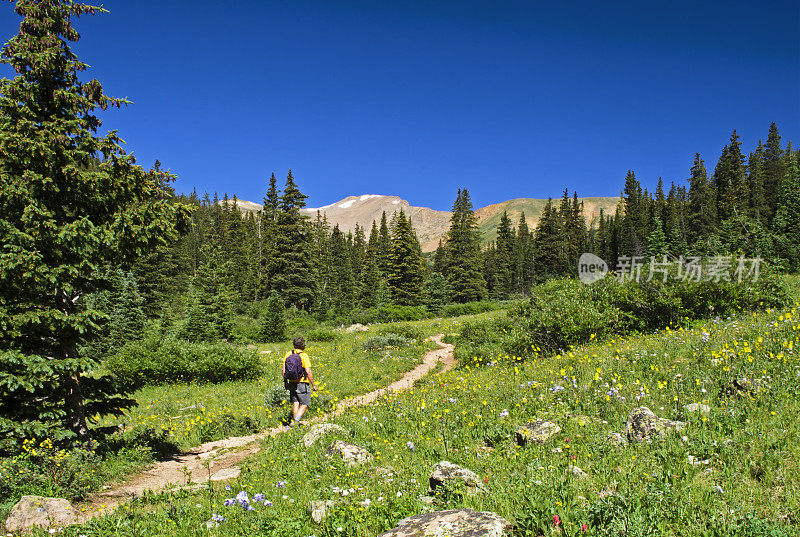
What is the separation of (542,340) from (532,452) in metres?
9.66

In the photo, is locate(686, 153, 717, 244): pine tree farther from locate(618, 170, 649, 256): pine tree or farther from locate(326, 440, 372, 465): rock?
locate(326, 440, 372, 465): rock

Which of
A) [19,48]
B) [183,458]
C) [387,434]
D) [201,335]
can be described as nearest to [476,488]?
[387,434]

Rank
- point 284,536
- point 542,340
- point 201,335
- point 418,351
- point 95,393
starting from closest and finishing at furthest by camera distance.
Answer: point 284,536 → point 95,393 → point 542,340 → point 418,351 → point 201,335

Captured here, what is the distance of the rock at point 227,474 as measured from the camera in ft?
22.5

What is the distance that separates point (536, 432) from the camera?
6.28 metres

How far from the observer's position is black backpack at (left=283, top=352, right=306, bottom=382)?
33.7 ft

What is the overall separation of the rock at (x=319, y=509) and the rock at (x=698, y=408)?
5.10m

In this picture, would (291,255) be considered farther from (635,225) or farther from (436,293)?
(635,225)

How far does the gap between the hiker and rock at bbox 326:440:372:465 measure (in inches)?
135

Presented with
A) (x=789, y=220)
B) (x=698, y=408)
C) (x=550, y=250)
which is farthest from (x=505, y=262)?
(x=698, y=408)

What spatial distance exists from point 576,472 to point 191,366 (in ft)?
55.4

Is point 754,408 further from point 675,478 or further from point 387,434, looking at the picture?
point 387,434

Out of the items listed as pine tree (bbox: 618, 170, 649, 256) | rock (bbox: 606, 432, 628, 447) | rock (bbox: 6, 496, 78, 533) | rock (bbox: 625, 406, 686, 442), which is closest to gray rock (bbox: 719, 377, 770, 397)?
rock (bbox: 625, 406, 686, 442)

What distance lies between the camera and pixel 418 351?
20672 mm
